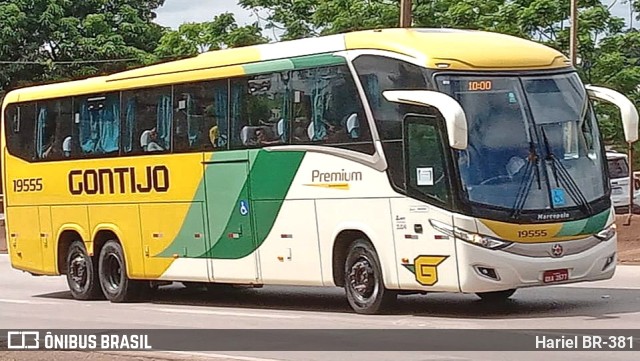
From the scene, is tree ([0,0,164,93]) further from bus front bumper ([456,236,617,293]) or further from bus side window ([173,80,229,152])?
bus front bumper ([456,236,617,293])

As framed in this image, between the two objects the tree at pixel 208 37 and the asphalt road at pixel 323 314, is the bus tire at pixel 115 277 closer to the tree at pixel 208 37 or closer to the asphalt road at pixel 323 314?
the asphalt road at pixel 323 314

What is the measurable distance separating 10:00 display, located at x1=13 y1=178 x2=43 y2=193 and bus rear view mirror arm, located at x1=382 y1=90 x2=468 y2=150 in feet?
27.8

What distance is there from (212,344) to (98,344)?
1.43m

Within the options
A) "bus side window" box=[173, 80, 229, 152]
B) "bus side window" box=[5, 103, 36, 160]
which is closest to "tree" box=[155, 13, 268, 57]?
"bus side window" box=[5, 103, 36, 160]

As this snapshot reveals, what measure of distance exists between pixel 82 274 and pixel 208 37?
75.6 ft

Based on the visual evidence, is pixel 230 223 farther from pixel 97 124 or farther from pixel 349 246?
pixel 97 124

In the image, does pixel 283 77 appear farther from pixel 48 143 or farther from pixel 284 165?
pixel 48 143

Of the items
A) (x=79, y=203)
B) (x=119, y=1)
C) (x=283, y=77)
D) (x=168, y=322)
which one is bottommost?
(x=168, y=322)

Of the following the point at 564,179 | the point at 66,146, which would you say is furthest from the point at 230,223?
the point at 564,179

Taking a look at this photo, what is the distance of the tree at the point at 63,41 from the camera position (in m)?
49.1

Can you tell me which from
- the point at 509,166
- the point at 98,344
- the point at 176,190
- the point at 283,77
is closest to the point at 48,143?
the point at 176,190

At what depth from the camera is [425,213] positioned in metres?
15.1

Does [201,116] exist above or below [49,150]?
above

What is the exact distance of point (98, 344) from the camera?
14.2m
